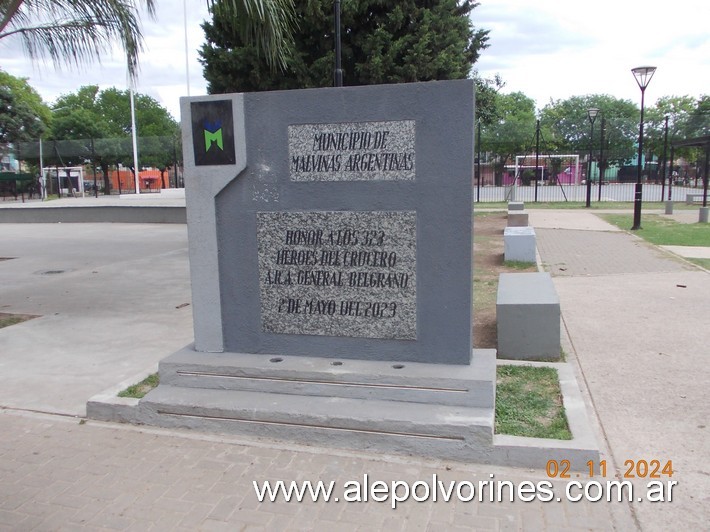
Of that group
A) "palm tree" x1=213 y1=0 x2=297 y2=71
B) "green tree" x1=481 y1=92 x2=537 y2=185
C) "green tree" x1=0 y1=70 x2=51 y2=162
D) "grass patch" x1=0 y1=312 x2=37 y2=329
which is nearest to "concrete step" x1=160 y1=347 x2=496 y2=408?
"palm tree" x1=213 y1=0 x2=297 y2=71

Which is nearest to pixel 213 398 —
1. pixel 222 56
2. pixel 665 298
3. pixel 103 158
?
pixel 665 298

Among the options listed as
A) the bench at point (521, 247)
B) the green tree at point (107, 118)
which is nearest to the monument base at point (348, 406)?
the bench at point (521, 247)

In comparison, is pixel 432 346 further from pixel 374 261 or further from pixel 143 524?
pixel 143 524

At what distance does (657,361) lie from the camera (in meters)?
5.71

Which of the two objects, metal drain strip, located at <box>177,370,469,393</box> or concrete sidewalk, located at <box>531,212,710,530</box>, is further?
metal drain strip, located at <box>177,370,469,393</box>

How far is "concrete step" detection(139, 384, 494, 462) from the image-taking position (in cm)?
394

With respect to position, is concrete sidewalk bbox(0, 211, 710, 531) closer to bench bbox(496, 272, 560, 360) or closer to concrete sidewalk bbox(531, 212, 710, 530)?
concrete sidewalk bbox(531, 212, 710, 530)

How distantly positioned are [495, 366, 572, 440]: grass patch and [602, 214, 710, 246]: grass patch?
10.7 meters

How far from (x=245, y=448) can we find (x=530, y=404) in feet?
7.05

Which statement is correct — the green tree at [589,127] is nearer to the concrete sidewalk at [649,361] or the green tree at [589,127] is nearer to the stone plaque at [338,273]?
the concrete sidewalk at [649,361]

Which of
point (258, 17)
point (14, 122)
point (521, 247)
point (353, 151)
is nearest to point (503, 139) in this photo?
point (521, 247)

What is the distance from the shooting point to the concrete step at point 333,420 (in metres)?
3.94

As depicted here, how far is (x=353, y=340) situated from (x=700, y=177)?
60.0 meters

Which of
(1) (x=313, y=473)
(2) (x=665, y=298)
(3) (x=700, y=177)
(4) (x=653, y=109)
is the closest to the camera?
(1) (x=313, y=473)
